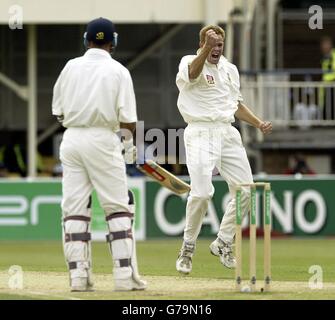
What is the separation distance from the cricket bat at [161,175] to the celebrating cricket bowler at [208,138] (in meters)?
0.27

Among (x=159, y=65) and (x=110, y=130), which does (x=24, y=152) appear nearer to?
(x=159, y=65)

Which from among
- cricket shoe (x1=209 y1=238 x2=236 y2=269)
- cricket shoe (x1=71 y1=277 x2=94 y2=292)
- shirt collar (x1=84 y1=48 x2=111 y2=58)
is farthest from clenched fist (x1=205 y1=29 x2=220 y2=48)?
cricket shoe (x1=71 y1=277 x2=94 y2=292)

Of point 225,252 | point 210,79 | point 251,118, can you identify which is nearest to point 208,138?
point 210,79

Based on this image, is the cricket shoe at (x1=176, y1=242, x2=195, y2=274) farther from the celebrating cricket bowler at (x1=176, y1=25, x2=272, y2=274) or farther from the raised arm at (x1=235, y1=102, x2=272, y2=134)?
the raised arm at (x1=235, y1=102, x2=272, y2=134)

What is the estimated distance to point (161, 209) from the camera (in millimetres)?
21484

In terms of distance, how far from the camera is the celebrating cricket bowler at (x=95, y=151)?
10102 millimetres

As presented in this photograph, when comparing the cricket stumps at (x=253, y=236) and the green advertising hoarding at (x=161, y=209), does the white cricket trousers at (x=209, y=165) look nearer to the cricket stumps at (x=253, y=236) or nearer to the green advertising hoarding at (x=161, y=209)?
the cricket stumps at (x=253, y=236)

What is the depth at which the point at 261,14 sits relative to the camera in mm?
28062

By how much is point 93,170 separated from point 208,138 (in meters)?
2.14

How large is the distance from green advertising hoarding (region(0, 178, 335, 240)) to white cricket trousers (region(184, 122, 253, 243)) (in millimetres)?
8816

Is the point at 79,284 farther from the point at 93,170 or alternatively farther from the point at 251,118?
the point at 251,118

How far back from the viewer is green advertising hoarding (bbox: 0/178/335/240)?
21281mm
